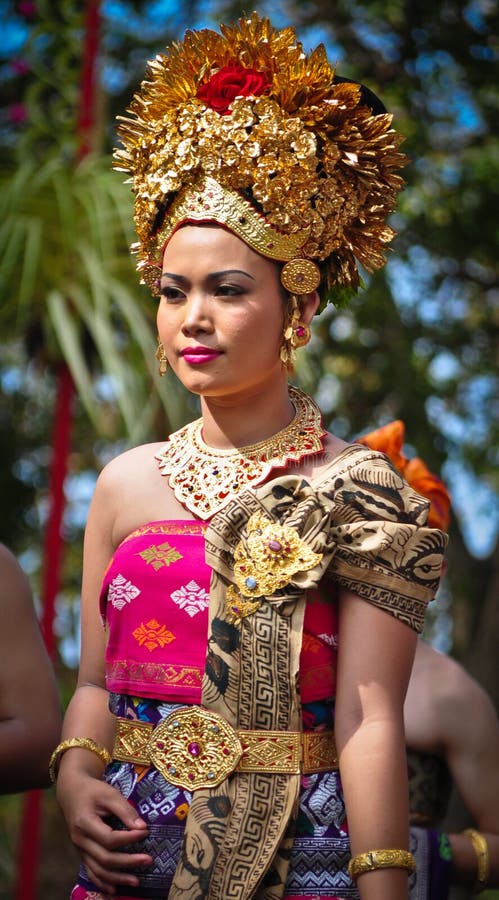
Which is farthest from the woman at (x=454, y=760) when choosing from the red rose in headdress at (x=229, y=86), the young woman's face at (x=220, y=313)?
the red rose in headdress at (x=229, y=86)

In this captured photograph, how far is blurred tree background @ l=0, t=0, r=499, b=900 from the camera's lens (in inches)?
218

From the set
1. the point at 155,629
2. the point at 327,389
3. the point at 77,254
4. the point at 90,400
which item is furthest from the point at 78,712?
the point at 327,389

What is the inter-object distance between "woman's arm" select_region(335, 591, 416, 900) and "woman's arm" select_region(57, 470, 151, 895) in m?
0.37

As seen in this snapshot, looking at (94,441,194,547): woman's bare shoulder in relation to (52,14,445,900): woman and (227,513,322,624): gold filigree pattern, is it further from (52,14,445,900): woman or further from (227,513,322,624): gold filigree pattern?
(227,513,322,624): gold filigree pattern

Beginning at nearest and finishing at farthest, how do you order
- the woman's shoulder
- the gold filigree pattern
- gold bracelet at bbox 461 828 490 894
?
the gold filigree pattern, the woman's shoulder, gold bracelet at bbox 461 828 490 894

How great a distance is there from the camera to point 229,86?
2.35 m

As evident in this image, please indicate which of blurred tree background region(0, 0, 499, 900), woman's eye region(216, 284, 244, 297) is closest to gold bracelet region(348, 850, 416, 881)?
woman's eye region(216, 284, 244, 297)

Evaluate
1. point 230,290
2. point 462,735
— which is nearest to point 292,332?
point 230,290

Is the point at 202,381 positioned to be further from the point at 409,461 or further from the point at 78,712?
the point at 409,461

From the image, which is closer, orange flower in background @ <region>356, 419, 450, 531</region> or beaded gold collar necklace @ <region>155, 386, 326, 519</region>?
beaded gold collar necklace @ <region>155, 386, 326, 519</region>

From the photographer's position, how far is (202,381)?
2299 mm

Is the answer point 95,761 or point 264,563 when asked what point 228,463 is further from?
point 95,761

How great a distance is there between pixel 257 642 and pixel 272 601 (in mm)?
74

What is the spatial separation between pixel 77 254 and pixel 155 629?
360 cm
